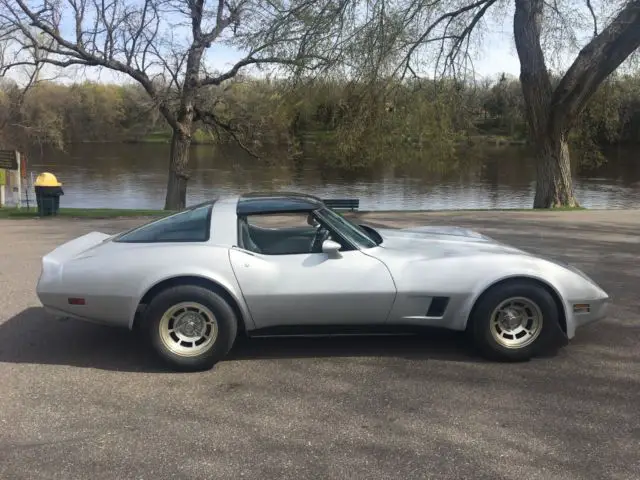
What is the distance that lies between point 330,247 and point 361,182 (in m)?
33.3

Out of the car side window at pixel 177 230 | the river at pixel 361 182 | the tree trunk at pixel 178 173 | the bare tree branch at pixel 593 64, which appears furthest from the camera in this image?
the river at pixel 361 182

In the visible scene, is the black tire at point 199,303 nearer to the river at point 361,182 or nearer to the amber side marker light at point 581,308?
the amber side marker light at point 581,308

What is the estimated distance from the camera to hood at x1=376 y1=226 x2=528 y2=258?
15.6 ft

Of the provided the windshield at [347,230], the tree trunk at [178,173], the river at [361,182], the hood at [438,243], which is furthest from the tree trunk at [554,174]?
the windshield at [347,230]

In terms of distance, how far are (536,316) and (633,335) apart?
1280mm

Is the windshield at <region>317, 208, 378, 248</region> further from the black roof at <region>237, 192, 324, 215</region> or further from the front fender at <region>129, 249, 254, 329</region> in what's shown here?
the front fender at <region>129, 249, 254, 329</region>

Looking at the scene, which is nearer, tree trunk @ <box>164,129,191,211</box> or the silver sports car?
the silver sports car

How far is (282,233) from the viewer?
5.36 meters

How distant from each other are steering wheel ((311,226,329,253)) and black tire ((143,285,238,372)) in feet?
2.57

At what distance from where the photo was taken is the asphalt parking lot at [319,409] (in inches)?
125

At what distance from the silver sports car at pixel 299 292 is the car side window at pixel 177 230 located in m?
0.02

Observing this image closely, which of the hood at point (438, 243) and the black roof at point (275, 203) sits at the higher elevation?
the black roof at point (275, 203)

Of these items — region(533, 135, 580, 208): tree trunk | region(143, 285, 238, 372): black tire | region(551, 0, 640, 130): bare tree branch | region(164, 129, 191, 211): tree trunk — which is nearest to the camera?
region(143, 285, 238, 372): black tire

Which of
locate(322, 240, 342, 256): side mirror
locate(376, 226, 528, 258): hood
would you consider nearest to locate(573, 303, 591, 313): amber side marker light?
locate(376, 226, 528, 258): hood
